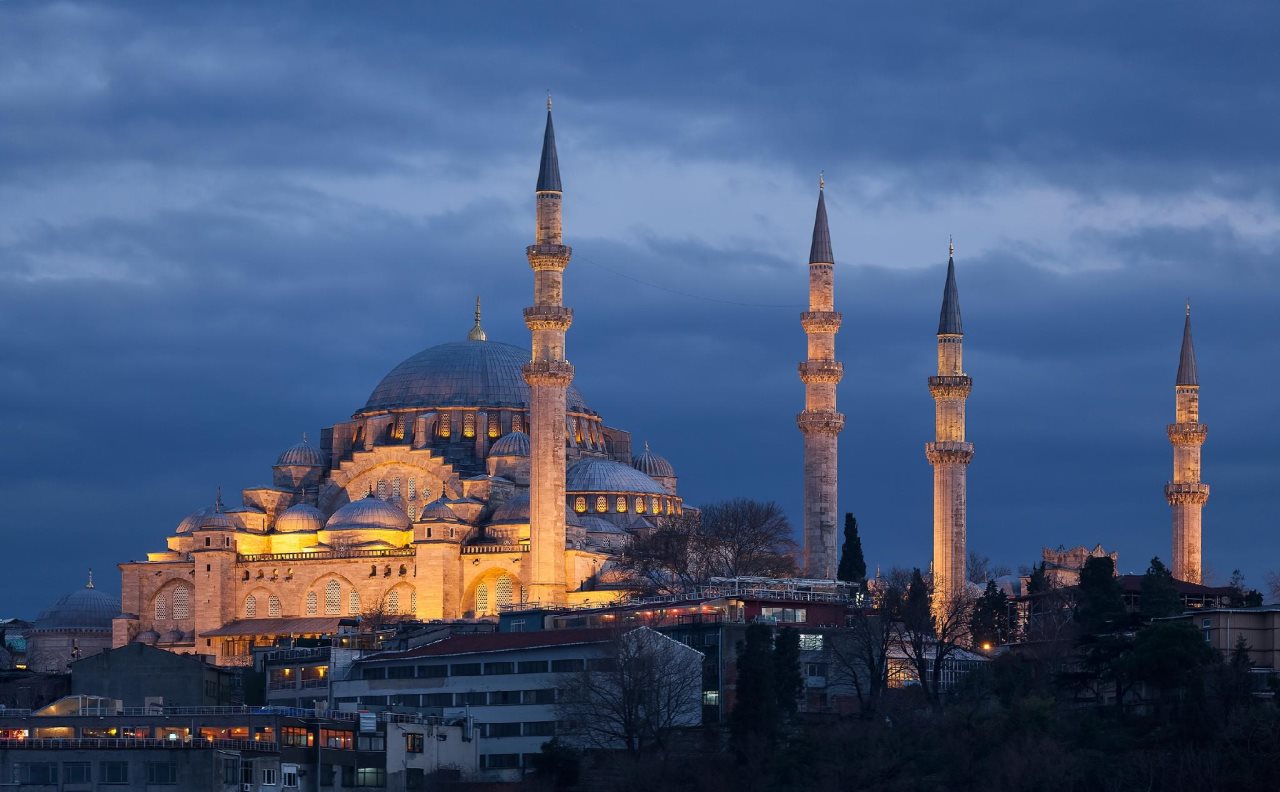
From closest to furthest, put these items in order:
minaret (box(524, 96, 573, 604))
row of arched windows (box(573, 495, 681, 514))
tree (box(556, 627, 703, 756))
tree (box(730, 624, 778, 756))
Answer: tree (box(730, 624, 778, 756)), tree (box(556, 627, 703, 756)), minaret (box(524, 96, 573, 604)), row of arched windows (box(573, 495, 681, 514))

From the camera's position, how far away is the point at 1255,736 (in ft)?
173

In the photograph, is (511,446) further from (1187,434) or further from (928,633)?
(928,633)

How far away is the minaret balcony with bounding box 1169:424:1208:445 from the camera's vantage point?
87188 mm

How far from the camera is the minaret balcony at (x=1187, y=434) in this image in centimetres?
8719

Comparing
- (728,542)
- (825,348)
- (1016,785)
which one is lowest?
(1016,785)

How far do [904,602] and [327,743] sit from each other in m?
17.4

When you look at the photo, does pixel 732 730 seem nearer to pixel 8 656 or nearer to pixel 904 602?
pixel 904 602

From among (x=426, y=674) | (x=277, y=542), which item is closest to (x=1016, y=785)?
(x=426, y=674)

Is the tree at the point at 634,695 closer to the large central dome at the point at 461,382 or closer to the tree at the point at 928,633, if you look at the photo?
the tree at the point at 928,633

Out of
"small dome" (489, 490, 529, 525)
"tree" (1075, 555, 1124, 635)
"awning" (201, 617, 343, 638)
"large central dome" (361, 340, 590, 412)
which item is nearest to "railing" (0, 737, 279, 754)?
"tree" (1075, 555, 1124, 635)

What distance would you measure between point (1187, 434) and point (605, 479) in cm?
1878

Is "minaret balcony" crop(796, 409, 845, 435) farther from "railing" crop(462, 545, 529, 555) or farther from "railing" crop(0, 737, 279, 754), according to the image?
"railing" crop(0, 737, 279, 754)

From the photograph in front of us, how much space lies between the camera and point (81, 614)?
93.2m

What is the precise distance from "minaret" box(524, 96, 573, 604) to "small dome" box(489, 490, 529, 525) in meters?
5.81
